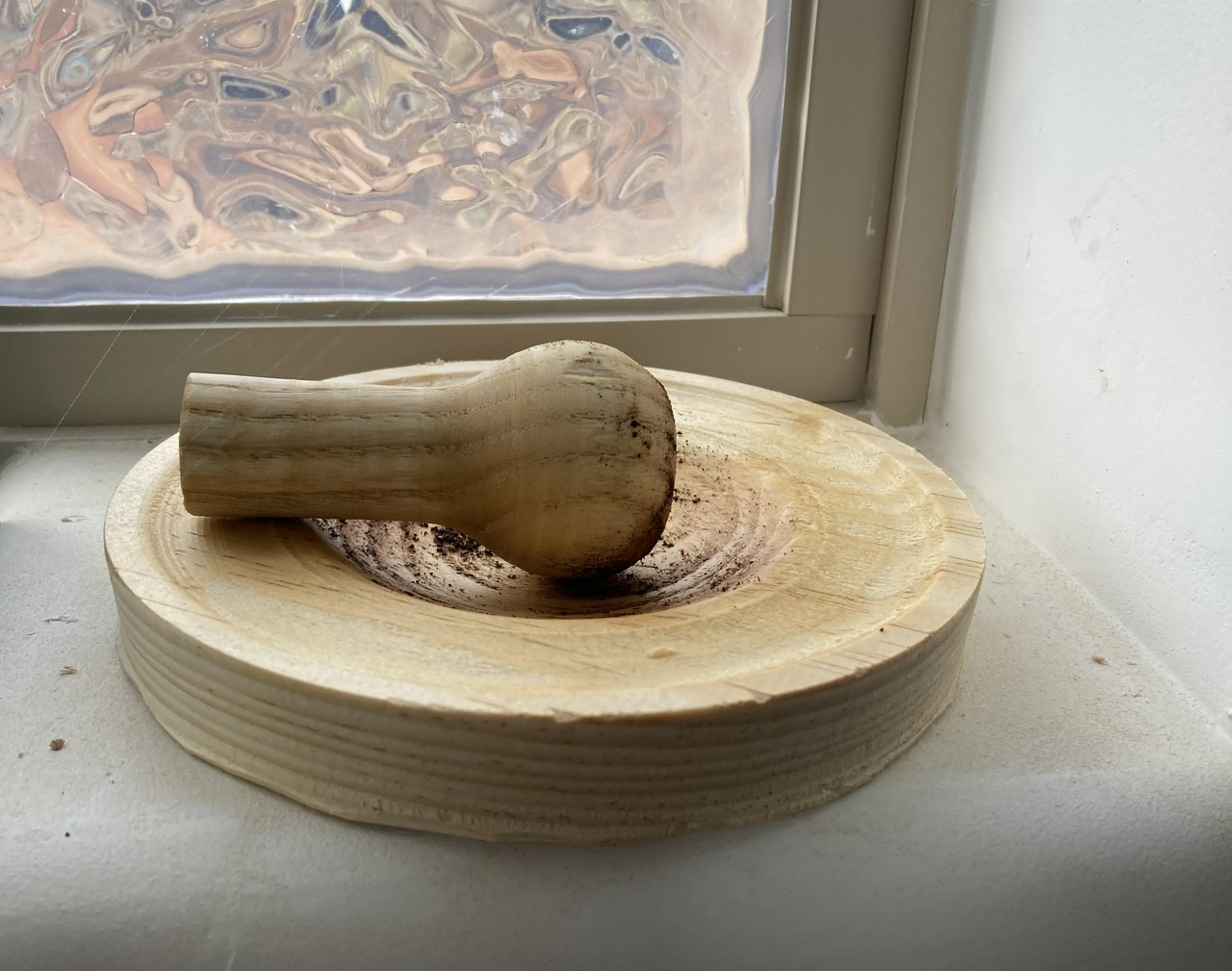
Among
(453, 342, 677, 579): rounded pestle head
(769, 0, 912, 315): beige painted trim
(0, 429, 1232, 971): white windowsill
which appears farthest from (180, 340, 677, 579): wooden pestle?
(769, 0, 912, 315): beige painted trim

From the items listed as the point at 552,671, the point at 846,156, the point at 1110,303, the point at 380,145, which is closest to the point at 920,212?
the point at 846,156

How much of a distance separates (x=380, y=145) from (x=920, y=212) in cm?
61

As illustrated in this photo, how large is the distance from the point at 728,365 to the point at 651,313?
0.11m

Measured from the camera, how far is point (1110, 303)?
0.95 metres

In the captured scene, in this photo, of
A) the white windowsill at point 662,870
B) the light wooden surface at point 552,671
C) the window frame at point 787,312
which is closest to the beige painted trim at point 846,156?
the window frame at point 787,312

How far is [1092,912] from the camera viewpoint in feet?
2.13

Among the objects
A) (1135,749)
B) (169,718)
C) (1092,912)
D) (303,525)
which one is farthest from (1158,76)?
(169,718)

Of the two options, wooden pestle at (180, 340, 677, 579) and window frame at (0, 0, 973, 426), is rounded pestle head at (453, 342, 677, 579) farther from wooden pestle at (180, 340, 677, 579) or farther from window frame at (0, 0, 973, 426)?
window frame at (0, 0, 973, 426)

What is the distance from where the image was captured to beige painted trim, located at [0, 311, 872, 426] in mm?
1209

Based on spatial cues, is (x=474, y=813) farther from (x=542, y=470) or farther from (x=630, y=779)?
(x=542, y=470)

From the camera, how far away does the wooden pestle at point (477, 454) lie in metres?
0.76

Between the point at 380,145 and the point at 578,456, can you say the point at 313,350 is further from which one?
the point at 578,456

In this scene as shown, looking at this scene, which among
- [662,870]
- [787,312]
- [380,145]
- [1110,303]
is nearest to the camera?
[662,870]

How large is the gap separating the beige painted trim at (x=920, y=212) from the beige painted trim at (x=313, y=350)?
5 cm
